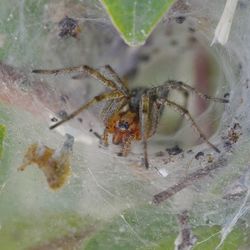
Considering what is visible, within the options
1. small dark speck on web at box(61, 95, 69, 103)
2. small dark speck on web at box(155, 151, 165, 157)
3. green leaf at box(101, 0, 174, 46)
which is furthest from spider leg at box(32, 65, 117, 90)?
green leaf at box(101, 0, 174, 46)

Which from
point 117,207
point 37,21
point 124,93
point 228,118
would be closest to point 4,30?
point 37,21

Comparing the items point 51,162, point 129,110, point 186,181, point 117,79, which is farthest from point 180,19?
point 51,162

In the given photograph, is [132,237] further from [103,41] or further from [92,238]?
[103,41]

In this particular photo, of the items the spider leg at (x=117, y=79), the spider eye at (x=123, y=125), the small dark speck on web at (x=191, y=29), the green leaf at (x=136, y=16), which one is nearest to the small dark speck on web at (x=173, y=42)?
the small dark speck on web at (x=191, y=29)

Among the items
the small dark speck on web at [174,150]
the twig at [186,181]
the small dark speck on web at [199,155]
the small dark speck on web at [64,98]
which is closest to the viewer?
the twig at [186,181]

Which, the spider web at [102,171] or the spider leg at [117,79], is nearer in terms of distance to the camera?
the spider web at [102,171]

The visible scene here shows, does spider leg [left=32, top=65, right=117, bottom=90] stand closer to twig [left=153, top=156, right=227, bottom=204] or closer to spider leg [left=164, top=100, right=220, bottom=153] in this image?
spider leg [left=164, top=100, right=220, bottom=153]

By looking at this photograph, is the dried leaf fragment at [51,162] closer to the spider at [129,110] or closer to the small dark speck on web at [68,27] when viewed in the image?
the spider at [129,110]
